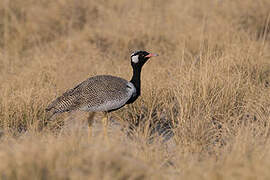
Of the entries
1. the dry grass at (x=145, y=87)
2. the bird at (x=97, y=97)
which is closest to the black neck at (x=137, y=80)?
the bird at (x=97, y=97)

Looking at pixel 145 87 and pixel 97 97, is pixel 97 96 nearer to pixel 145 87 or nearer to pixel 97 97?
pixel 97 97

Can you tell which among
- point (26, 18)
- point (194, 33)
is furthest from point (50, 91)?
point (26, 18)

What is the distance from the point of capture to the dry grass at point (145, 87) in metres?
2.68

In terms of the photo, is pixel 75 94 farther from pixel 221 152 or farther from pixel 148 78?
pixel 221 152

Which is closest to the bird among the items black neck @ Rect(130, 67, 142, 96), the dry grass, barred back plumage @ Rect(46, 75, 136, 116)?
barred back plumage @ Rect(46, 75, 136, 116)

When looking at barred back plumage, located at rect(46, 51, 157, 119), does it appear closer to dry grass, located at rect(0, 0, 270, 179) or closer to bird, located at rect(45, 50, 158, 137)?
bird, located at rect(45, 50, 158, 137)

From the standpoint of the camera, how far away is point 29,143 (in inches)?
111

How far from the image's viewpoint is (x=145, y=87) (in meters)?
4.78

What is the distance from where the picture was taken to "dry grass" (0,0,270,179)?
2.68 m

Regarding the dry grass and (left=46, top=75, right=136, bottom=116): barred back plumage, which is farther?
(left=46, top=75, right=136, bottom=116): barred back plumage

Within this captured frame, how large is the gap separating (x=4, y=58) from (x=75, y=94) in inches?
94.9

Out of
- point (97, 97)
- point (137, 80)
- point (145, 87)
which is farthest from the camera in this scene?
point (145, 87)

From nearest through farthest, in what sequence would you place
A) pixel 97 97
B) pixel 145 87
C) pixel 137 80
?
pixel 97 97, pixel 137 80, pixel 145 87

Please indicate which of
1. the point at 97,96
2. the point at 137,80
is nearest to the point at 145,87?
the point at 137,80
